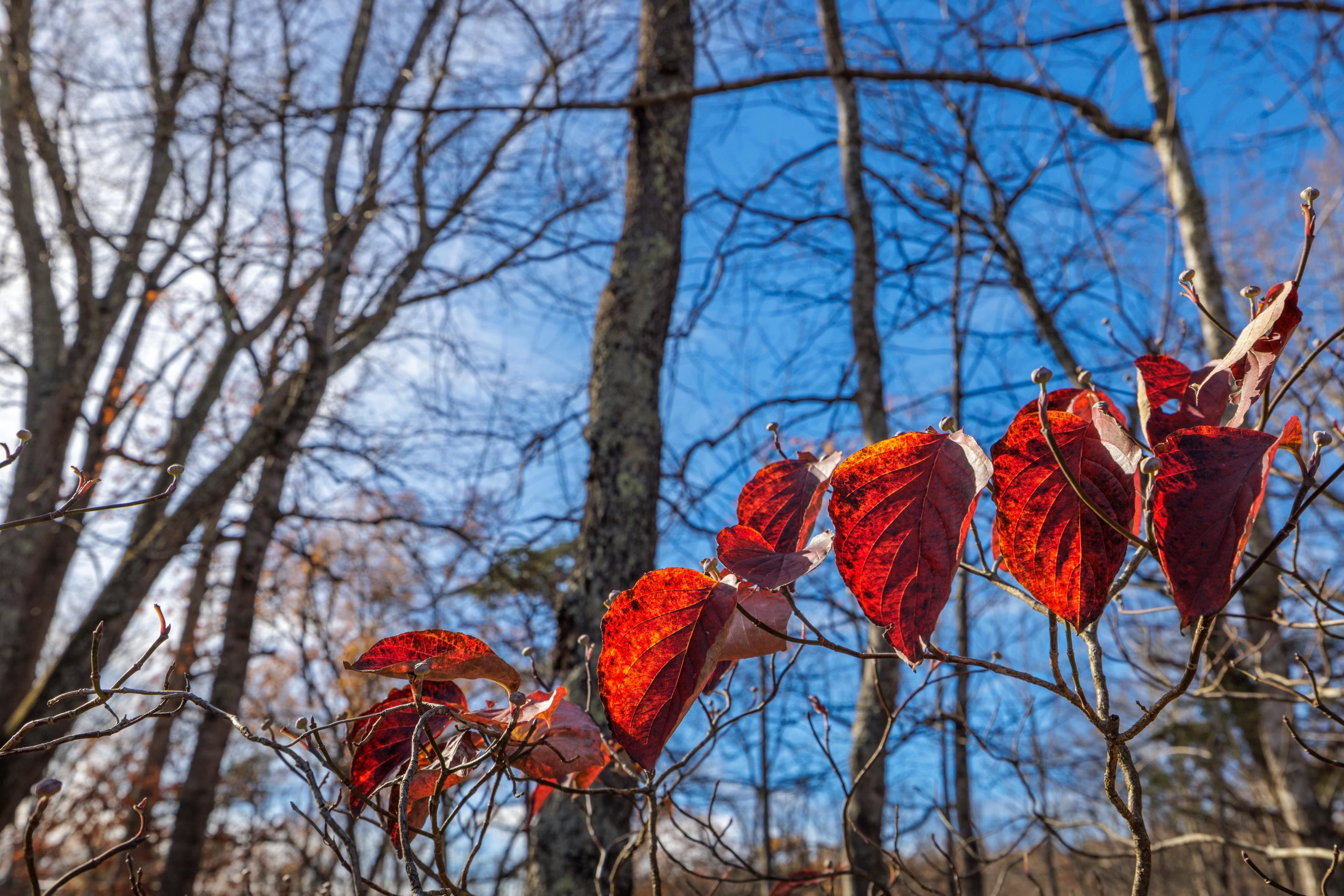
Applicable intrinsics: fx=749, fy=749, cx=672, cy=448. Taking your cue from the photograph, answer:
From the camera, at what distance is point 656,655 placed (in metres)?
0.56

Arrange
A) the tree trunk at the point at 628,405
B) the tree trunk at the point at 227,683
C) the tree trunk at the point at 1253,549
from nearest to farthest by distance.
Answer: the tree trunk at the point at 628,405, the tree trunk at the point at 1253,549, the tree trunk at the point at 227,683

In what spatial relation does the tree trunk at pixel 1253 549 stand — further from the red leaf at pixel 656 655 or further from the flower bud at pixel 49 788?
the flower bud at pixel 49 788

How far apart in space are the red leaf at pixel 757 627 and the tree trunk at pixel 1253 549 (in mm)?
1718

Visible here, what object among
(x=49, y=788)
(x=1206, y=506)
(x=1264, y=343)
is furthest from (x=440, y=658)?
(x=1264, y=343)

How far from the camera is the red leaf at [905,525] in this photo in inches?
19.4

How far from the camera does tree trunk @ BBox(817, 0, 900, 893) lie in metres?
1.93

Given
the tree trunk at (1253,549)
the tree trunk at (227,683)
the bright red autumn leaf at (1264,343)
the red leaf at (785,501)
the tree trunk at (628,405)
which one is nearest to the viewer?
the bright red autumn leaf at (1264,343)

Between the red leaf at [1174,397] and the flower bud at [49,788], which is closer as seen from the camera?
the flower bud at [49,788]

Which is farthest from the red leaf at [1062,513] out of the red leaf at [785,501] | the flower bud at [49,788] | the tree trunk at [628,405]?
→ the tree trunk at [628,405]

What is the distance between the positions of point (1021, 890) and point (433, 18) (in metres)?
14.8

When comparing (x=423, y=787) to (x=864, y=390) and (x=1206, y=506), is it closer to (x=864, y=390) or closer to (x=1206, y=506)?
(x=1206, y=506)

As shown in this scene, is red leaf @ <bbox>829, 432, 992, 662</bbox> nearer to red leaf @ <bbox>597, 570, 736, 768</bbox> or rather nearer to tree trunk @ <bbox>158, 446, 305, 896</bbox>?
red leaf @ <bbox>597, 570, 736, 768</bbox>

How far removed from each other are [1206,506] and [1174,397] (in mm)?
216

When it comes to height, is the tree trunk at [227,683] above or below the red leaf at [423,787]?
A: above
